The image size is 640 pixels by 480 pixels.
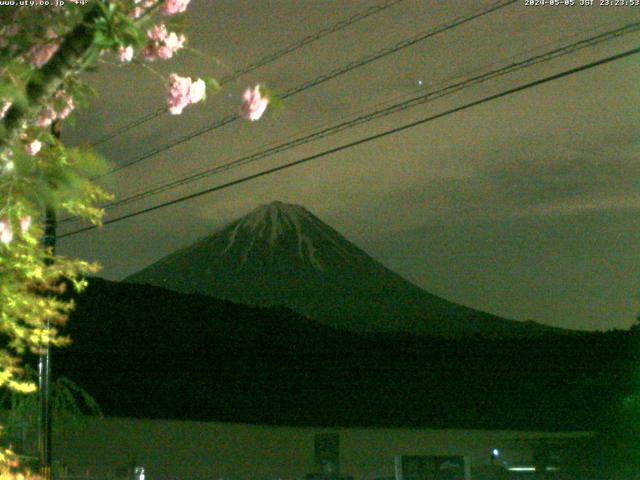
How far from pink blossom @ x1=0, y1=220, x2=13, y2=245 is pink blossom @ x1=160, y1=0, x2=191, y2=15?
1515 millimetres

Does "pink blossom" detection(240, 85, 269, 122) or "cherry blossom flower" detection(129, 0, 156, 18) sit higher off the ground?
"cherry blossom flower" detection(129, 0, 156, 18)

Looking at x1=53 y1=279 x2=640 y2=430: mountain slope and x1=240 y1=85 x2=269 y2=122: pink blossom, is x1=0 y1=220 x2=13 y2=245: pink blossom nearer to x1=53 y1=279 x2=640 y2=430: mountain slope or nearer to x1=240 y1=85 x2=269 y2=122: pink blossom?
x1=240 y1=85 x2=269 y2=122: pink blossom

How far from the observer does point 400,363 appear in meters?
48.4

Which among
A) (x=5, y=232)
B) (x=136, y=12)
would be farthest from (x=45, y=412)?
(x=136, y=12)

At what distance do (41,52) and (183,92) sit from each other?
784 millimetres

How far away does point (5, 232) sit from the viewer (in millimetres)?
5691

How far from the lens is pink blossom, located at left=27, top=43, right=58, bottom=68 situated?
17.8 ft

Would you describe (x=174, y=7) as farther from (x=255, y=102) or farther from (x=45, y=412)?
(x=45, y=412)

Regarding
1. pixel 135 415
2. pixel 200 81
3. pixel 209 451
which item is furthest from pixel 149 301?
pixel 200 81

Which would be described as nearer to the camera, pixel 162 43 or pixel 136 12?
pixel 136 12

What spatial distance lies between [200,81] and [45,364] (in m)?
10.5

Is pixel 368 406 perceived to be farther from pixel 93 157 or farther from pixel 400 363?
pixel 93 157

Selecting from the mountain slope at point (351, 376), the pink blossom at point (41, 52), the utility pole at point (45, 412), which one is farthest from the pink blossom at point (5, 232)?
the mountain slope at point (351, 376)

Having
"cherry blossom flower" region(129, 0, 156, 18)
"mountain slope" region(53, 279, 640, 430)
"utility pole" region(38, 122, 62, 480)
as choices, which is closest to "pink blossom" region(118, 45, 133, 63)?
"cherry blossom flower" region(129, 0, 156, 18)
